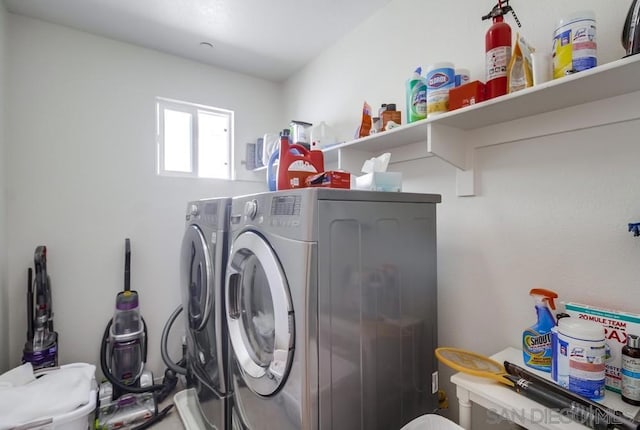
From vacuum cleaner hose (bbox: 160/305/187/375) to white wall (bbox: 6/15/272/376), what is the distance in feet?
0.42

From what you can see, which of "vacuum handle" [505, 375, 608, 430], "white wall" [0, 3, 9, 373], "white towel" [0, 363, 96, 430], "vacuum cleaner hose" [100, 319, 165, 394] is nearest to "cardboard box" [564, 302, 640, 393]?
"vacuum handle" [505, 375, 608, 430]

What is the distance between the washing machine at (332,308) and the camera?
0.93m

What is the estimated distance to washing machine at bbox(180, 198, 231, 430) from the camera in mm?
1446

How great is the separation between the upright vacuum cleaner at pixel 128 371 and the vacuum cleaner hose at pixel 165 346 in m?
0.12

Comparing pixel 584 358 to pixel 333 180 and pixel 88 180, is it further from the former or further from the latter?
pixel 88 180

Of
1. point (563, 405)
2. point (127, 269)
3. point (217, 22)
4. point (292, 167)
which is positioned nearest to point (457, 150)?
point (292, 167)

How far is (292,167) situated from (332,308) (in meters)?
0.69

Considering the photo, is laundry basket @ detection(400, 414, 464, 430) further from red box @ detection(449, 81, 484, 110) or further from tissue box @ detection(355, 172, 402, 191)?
red box @ detection(449, 81, 484, 110)

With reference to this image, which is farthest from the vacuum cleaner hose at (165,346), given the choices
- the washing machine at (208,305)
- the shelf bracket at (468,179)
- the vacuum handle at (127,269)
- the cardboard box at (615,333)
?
the cardboard box at (615,333)

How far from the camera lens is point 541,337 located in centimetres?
104

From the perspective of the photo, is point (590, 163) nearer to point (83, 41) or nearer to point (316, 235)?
point (316, 235)

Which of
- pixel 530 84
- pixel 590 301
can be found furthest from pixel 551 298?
pixel 530 84

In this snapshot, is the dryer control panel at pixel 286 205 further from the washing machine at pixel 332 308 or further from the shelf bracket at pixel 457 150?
the shelf bracket at pixel 457 150

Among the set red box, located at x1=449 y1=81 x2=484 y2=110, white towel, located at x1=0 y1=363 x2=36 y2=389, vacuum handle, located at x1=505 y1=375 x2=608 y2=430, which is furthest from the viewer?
white towel, located at x1=0 y1=363 x2=36 y2=389
